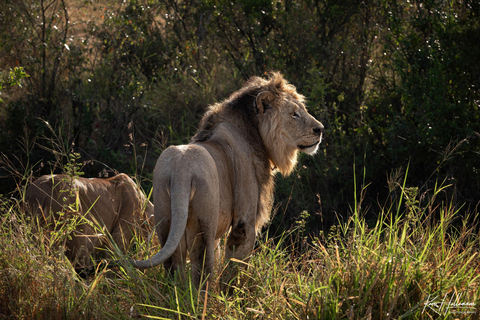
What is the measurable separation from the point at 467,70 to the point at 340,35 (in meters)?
2.30

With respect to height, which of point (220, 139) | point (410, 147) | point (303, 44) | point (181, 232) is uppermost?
point (303, 44)

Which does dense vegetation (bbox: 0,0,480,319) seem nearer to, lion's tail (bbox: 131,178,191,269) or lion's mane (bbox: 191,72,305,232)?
lion's mane (bbox: 191,72,305,232)

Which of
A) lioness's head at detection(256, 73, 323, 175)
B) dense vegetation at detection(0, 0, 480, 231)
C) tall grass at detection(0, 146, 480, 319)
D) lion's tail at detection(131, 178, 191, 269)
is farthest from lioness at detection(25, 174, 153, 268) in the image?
dense vegetation at detection(0, 0, 480, 231)

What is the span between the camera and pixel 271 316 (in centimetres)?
283

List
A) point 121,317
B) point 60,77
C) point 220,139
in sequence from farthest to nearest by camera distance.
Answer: point 60,77, point 220,139, point 121,317

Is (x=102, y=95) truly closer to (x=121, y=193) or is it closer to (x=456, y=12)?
(x=121, y=193)

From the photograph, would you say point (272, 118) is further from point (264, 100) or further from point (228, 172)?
point (228, 172)

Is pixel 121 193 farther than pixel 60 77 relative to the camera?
No

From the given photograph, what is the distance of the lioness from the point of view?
4.20 meters

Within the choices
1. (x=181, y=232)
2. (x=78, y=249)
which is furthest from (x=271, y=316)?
(x=78, y=249)

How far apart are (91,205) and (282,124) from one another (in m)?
1.66

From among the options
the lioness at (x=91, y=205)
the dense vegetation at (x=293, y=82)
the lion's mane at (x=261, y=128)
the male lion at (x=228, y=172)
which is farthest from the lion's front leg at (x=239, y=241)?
the dense vegetation at (x=293, y=82)

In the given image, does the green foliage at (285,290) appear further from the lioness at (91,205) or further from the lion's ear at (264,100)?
the lion's ear at (264,100)

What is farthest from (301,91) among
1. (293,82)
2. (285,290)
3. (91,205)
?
(285,290)
